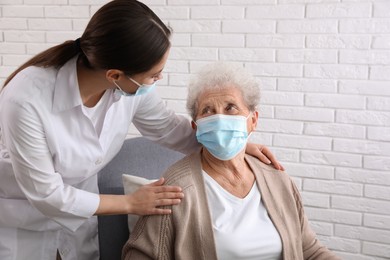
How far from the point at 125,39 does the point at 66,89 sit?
0.26 metres

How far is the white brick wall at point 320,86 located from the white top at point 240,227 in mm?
973

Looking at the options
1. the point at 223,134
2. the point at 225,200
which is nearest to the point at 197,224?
the point at 225,200

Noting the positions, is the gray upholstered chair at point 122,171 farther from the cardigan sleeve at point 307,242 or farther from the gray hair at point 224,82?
the cardigan sleeve at point 307,242

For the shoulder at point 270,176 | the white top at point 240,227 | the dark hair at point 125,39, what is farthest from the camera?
the shoulder at point 270,176

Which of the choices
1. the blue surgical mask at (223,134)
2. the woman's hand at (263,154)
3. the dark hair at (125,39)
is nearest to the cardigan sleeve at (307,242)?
the woman's hand at (263,154)

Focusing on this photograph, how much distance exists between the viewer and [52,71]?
4.42 feet

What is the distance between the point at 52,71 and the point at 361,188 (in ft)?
5.81

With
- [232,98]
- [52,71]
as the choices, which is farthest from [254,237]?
[52,71]

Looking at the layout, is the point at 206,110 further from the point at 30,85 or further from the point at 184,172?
the point at 30,85

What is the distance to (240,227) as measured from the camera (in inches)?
57.5

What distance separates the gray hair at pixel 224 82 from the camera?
5.05 feet

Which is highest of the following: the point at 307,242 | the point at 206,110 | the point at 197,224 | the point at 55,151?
the point at 206,110

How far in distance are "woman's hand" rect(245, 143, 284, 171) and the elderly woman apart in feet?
0.08

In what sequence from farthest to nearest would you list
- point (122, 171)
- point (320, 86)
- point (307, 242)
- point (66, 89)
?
point (320, 86), point (122, 171), point (307, 242), point (66, 89)
